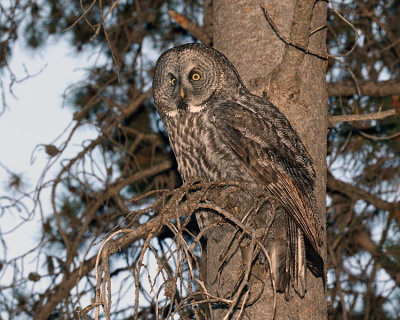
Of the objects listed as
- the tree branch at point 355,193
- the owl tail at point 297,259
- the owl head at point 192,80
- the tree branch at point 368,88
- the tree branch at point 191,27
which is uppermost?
the tree branch at point 191,27

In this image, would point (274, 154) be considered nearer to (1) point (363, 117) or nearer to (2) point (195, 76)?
(1) point (363, 117)

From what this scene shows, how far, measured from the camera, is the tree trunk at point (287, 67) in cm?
273

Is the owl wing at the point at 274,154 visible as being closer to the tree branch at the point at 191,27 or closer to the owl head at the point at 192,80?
the owl head at the point at 192,80

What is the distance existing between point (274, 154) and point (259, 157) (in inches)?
3.2

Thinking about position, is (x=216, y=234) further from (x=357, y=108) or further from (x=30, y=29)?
(x=30, y=29)

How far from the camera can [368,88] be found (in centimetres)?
377

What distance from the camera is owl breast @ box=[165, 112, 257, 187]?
2.92 meters

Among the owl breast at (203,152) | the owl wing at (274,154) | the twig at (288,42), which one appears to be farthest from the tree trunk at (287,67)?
the owl breast at (203,152)

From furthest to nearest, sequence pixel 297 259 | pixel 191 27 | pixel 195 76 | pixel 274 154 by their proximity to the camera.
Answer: pixel 191 27
pixel 195 76
pixel 274 154
pixel 297 259

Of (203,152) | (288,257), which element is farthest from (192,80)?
(288,257)

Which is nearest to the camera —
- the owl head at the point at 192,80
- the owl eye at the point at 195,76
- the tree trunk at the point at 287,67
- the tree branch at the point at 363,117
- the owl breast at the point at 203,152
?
the tree trunk at the point at 287,67

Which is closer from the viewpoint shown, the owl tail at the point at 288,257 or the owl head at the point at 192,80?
the owl tail at the point at 288,257

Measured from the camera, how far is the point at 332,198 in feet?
14.0

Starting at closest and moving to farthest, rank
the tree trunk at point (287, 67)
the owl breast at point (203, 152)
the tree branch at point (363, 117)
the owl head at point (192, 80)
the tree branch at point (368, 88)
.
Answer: the tree trunk at point (287, 67), the owl breast at point (203, 152), the tree branch at point (363, 117), the owl head at point (192, 80), the tree branch at point (368, 88)
